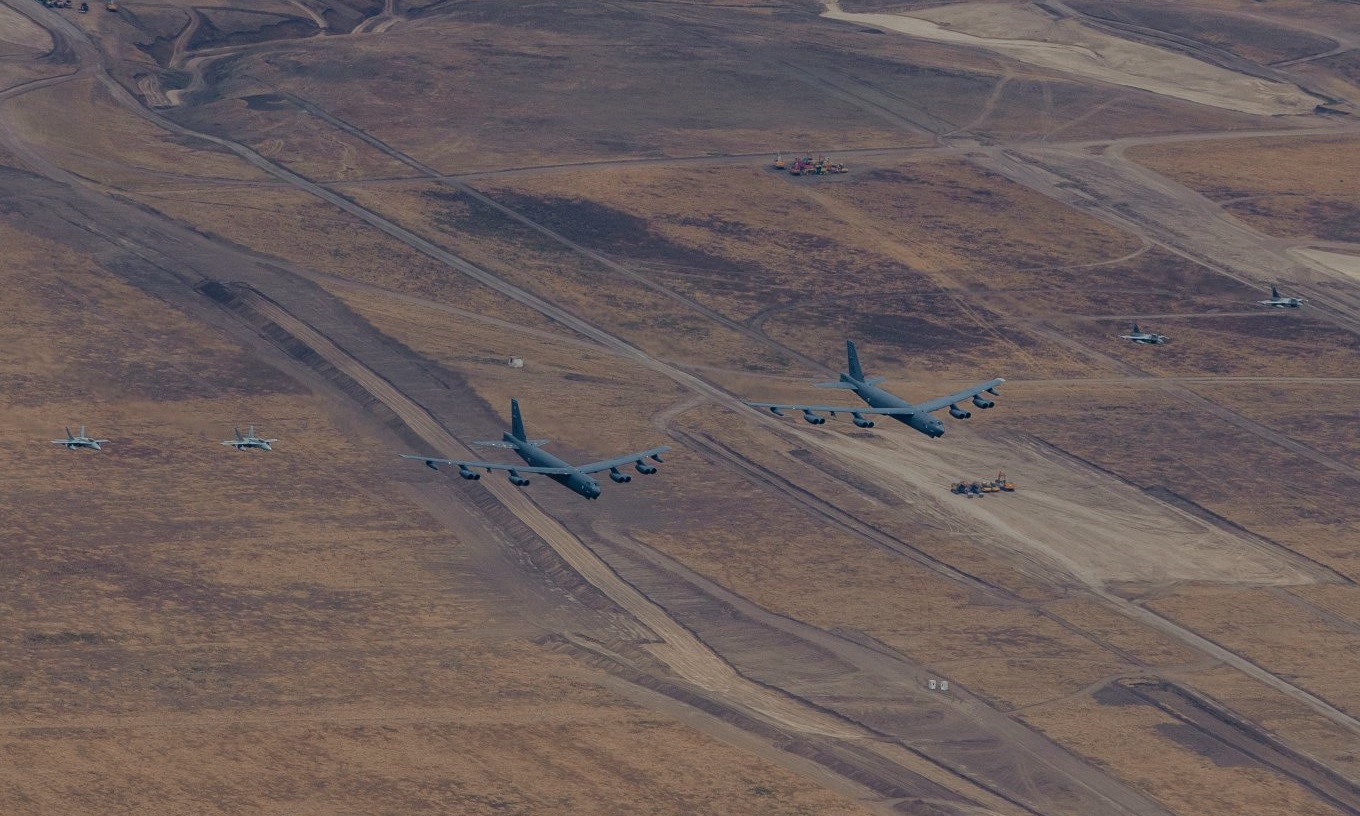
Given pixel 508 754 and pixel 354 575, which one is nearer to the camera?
pixel 508 754

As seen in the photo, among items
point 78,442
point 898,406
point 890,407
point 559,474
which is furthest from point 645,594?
point 78,442

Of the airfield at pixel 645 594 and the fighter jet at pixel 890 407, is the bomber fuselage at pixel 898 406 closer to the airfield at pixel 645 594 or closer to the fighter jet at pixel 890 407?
the fighter jet at pixel 890 407

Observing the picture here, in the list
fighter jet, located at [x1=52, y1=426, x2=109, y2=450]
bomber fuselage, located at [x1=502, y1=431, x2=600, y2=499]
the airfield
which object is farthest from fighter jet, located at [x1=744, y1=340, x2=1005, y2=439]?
fighter jet, located at [x1=52, y1=426, x2=109, y2=450]

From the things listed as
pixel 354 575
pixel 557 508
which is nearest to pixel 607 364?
pixel 557 508

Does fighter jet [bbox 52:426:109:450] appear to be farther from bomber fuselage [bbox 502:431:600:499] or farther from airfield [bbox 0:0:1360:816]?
bomber fuselage [bbox 502:431:600:499]

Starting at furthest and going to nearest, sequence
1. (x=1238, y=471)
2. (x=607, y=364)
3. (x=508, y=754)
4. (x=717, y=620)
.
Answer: (x=607, y=364)
(x=1238, y=471)
(x=717, y=620)
(x=508, y=754)

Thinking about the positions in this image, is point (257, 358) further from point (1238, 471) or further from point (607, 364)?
point (1238, 471)

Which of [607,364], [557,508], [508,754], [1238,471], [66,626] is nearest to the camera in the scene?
[508,754]

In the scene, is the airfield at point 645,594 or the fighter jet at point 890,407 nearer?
the airfield at point 645,594

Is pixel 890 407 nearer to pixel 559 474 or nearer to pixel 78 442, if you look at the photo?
pixel 559 474

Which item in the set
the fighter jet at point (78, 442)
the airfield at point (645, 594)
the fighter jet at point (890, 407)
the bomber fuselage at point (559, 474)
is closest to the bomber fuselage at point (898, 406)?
the fighter jet at point (890, 407)
